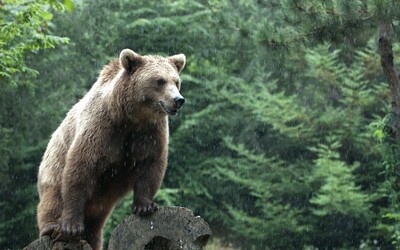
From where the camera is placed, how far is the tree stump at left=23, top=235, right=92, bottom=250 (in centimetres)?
591

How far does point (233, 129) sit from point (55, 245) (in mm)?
17457

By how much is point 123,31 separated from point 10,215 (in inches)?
230

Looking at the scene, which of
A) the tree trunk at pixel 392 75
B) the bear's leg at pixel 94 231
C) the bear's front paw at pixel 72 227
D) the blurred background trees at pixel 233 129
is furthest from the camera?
the blurred background trees at pixel 233 129

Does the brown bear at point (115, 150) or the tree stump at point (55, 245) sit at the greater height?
the brown bear at point (115, 150)

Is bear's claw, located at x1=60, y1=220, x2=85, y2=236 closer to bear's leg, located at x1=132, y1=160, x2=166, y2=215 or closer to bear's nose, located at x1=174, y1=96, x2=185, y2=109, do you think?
bear's leg, located at x1=132, y1=160, x2=166, y2=215

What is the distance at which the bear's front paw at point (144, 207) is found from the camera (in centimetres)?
598

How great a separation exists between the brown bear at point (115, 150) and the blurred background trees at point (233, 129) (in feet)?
36.4

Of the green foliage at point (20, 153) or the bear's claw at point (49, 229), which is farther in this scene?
the green foliage at point (20, 153)

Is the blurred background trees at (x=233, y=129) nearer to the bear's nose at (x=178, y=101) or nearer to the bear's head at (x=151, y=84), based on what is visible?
the bear's head at (x=151, y=84)

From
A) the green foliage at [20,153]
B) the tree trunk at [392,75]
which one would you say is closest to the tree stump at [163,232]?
the tree trunk at [392,75]

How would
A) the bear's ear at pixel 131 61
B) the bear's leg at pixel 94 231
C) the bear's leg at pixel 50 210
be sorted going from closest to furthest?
the bear's leg at pixel 50 210
the bear's ear at pixel 131 61
the bear's leg at pixel 94 231

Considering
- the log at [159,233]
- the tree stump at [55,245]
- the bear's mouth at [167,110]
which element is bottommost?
the tree stump at [55,245]

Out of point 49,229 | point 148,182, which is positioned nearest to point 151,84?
point 148,182

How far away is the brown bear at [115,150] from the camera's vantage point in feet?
20.7
